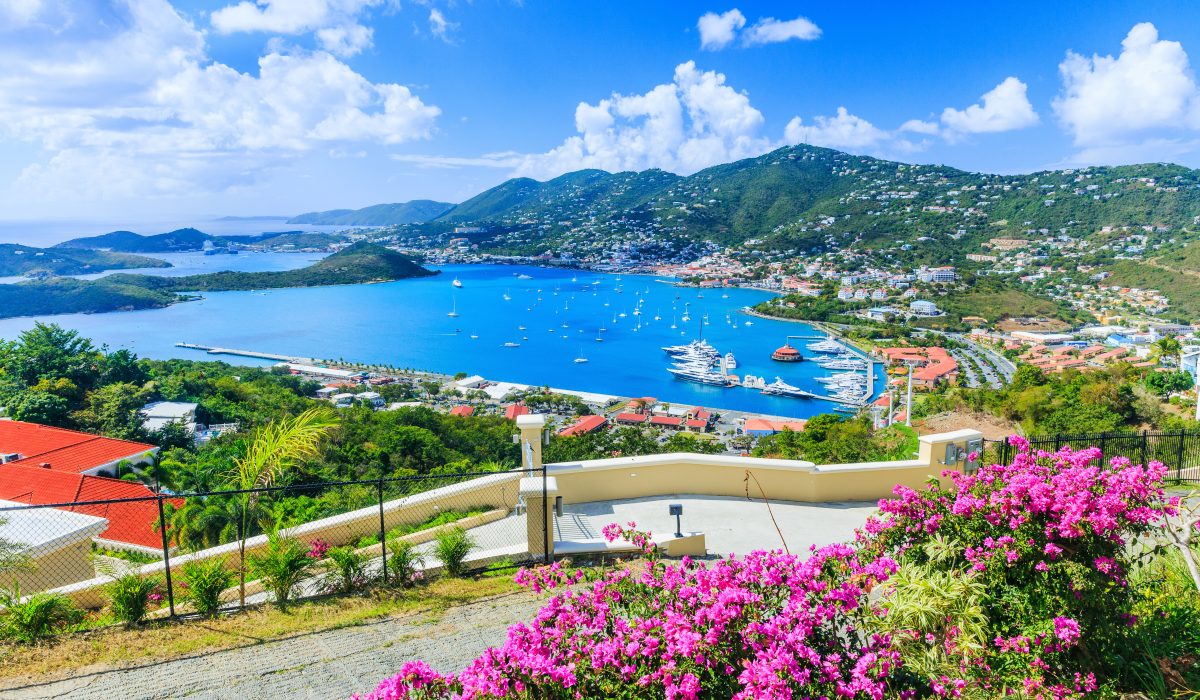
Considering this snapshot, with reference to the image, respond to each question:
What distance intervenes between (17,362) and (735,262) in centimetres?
10966

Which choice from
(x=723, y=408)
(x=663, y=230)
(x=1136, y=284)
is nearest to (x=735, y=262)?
(x=663, y=230)

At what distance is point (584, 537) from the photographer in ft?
17.9

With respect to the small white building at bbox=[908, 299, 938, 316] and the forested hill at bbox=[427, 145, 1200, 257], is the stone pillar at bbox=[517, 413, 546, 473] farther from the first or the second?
the forested hill at bbox=[427, 145, 1200, 257]

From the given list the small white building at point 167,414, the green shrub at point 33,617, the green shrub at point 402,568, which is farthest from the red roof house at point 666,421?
the green shrub at point 33,617

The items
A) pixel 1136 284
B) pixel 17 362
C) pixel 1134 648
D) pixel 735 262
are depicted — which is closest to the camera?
pixel 1134 648

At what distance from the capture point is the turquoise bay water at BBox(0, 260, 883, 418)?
5666 cm

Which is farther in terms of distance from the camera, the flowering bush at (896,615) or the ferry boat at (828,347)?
the ferry boat at (828,347)

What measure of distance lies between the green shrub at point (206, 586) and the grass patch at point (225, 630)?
11 cm

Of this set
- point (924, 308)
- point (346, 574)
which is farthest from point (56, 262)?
point (346, 574)

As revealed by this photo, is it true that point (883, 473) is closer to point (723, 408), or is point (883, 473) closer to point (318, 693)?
point (318, 693)

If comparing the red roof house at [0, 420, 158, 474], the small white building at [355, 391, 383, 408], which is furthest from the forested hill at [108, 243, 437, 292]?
the red roof house at [0, 420, 158, 474]

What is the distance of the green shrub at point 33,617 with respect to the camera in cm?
388

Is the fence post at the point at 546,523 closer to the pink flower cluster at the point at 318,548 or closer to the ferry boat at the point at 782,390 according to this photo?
the pink flower cluster at the point at 318,548

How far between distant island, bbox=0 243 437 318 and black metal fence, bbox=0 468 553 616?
4008 inches
